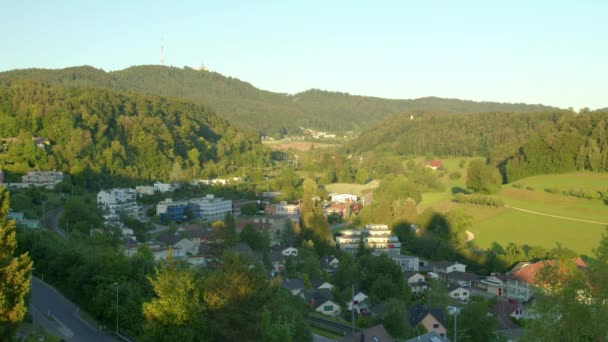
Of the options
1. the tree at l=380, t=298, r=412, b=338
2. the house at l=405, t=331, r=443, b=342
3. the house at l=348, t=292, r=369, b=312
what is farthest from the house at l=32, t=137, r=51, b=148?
the house at l=405, t=331, r=443, b=342

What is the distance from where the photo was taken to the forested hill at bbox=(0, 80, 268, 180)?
3550cm

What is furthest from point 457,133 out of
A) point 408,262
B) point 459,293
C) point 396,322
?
point 396,322

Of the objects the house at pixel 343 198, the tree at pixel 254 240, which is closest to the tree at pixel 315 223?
the tree at pixel 254 240

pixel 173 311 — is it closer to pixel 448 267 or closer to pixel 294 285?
pixel 294 285

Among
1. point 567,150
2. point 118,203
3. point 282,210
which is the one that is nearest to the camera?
point 118,203

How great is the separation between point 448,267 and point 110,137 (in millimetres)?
26485

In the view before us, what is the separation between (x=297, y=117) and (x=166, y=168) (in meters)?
69.1

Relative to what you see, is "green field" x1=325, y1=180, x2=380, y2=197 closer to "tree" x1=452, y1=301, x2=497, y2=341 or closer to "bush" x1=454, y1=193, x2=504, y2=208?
"bush" x1=454, y1=193, x2=504, y2=208

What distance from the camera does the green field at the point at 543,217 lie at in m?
24.3

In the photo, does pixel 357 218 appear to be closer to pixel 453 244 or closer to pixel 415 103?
pixel 453 244

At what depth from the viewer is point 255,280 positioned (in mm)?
10102

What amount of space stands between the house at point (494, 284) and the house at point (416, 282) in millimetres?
1756

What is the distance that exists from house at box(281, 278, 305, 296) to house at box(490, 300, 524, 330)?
4.85 metres

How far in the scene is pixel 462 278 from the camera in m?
21.2
